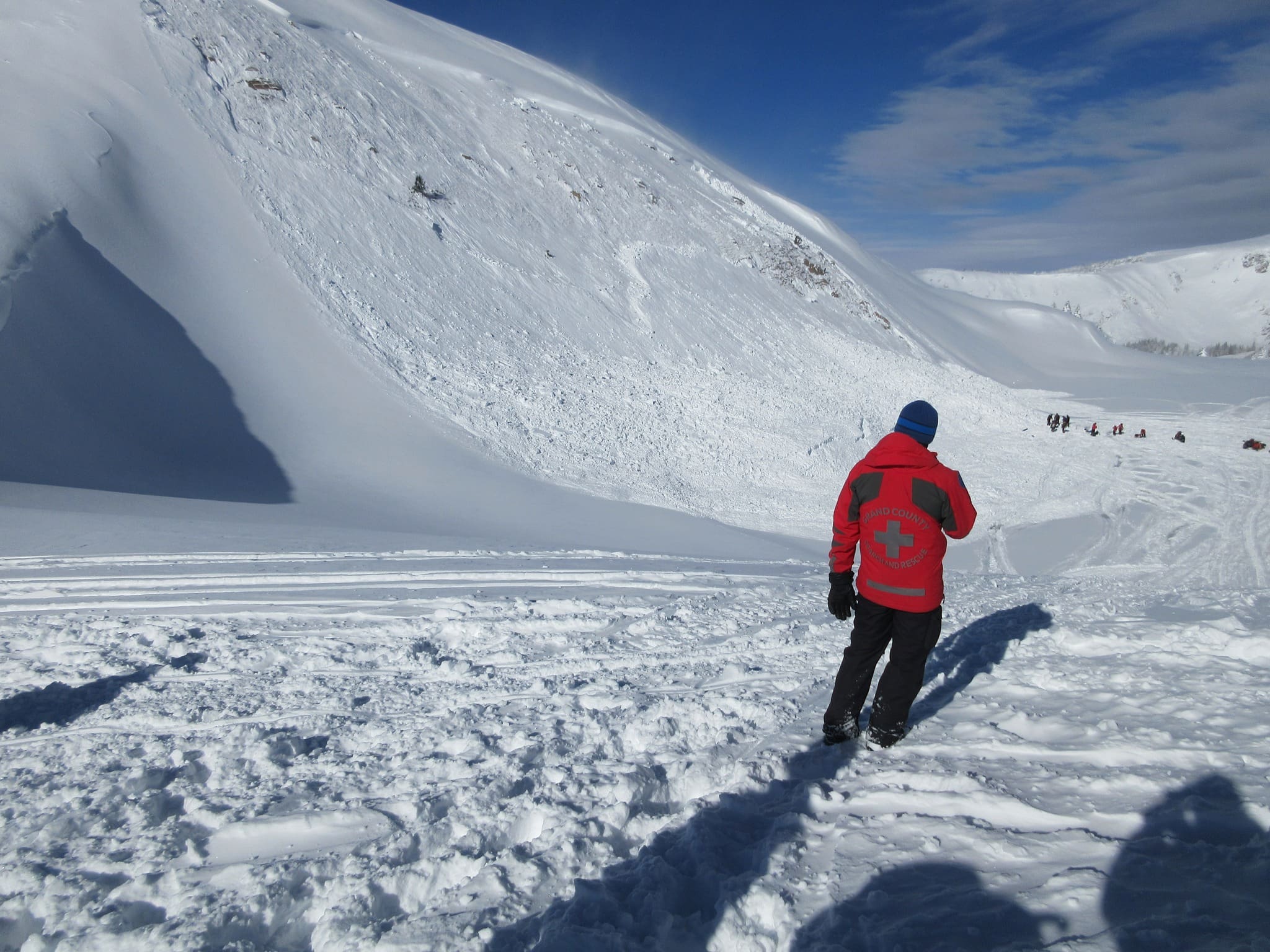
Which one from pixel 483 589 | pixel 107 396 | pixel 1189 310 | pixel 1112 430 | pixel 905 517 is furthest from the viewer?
pixel 1189 310

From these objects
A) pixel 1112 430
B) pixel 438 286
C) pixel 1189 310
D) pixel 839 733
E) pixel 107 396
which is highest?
pixel 1189 310

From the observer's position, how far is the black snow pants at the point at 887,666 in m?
3.32

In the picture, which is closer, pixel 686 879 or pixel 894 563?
pixel 686 879

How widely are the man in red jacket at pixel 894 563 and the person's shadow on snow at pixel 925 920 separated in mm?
990

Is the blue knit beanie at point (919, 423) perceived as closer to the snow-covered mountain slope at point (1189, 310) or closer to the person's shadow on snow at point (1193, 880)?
the person's shadow on snow at point (1193, 880)

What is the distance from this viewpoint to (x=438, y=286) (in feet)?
63.3

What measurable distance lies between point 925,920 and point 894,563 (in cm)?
148

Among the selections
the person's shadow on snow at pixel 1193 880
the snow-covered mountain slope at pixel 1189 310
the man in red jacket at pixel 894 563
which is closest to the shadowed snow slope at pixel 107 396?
the man in red jacket at pixel 894 563

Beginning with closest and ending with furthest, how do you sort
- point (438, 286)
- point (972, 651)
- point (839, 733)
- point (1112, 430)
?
point (839, 733) → point (972, 651) → point (438, 286) → point (1112, 430)

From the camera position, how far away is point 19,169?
40.4 ft

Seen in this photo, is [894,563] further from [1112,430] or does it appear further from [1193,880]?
[1112,430]

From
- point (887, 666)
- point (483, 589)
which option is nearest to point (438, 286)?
point (483, 589)

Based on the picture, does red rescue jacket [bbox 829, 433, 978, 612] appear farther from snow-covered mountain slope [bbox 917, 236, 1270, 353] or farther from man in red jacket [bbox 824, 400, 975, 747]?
snow-covered mountain slope [bbox 917, 236, 1270, 353]

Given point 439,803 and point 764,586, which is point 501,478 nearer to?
point 764,586
